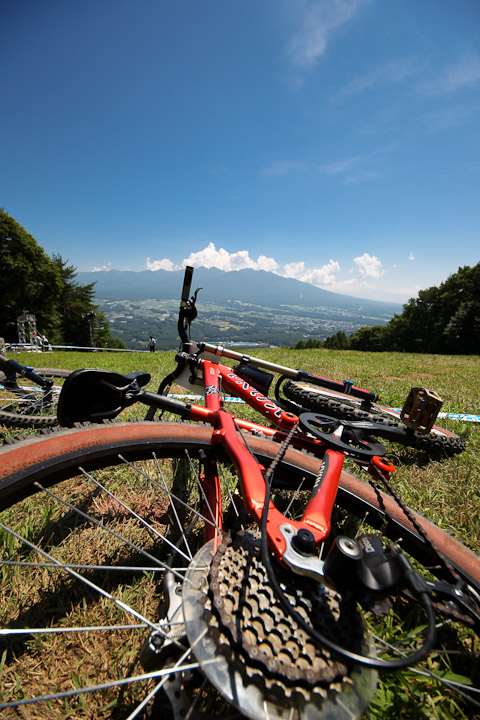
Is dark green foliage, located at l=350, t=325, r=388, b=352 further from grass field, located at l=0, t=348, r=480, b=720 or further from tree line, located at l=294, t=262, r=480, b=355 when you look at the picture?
grass field, located at l=0, t=348, r=480, b=720

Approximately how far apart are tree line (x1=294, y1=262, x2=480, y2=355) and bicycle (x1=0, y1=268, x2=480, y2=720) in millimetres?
26319

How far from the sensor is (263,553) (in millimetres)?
685

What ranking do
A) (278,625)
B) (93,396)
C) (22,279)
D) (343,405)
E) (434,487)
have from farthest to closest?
(22,279), (343,405), (434,487), (93,396), (278,625)

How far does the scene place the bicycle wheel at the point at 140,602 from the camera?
669 millimetres

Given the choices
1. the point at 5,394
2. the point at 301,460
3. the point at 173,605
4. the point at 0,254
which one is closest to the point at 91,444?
the point at 173,605

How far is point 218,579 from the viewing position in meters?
0.78

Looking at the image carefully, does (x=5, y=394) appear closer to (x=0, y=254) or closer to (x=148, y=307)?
(x=0, y=254)

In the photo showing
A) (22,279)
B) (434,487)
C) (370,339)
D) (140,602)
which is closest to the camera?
(140,602)

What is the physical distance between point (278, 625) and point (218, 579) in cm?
18

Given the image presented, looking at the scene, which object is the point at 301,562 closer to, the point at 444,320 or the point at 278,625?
the point at 278,625

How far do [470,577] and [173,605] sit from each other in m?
1.13

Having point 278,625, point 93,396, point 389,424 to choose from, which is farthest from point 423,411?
point 93,396

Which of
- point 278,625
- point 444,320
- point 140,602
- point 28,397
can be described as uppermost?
point 444,320

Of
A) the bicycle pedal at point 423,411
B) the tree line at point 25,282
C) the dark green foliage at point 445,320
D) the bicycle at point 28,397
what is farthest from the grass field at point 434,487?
the tree line at point 25,282
